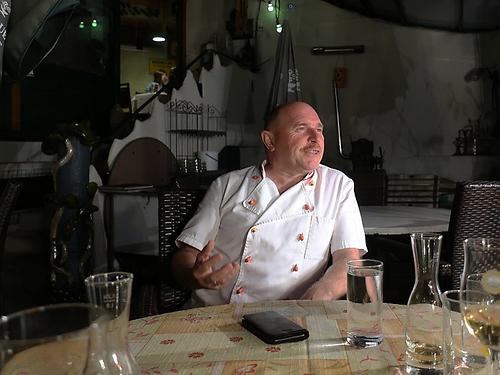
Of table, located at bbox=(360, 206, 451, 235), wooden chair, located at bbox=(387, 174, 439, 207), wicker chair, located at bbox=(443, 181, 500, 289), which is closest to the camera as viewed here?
wicker chair, located at bbox=(443, 181, 500, 289)

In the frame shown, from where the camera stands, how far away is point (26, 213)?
3887 millimetres

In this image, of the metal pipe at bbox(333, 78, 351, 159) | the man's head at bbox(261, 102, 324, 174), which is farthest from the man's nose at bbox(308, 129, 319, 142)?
the metal pipe at bbox(333, 78, 351, 159)

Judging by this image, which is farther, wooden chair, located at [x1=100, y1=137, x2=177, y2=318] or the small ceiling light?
the small ceiling light

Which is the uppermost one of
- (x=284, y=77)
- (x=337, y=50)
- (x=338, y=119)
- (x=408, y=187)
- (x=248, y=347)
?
(x=337, y=50)

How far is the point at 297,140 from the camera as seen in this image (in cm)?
202

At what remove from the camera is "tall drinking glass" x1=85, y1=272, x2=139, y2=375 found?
64 centimetres

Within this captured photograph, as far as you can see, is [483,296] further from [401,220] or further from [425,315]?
[401,220]

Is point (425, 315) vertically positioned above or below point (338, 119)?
below

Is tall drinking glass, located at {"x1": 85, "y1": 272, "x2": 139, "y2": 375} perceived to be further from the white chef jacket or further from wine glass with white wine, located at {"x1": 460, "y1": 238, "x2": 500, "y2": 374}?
the white chef jacket

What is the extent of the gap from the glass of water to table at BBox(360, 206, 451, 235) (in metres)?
1.43

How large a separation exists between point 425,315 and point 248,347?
35cm

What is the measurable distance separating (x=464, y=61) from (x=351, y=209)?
526cm

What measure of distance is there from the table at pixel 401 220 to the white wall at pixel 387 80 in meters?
3.37

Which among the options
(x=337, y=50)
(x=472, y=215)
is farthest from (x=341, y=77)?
(x=472, y=215)
